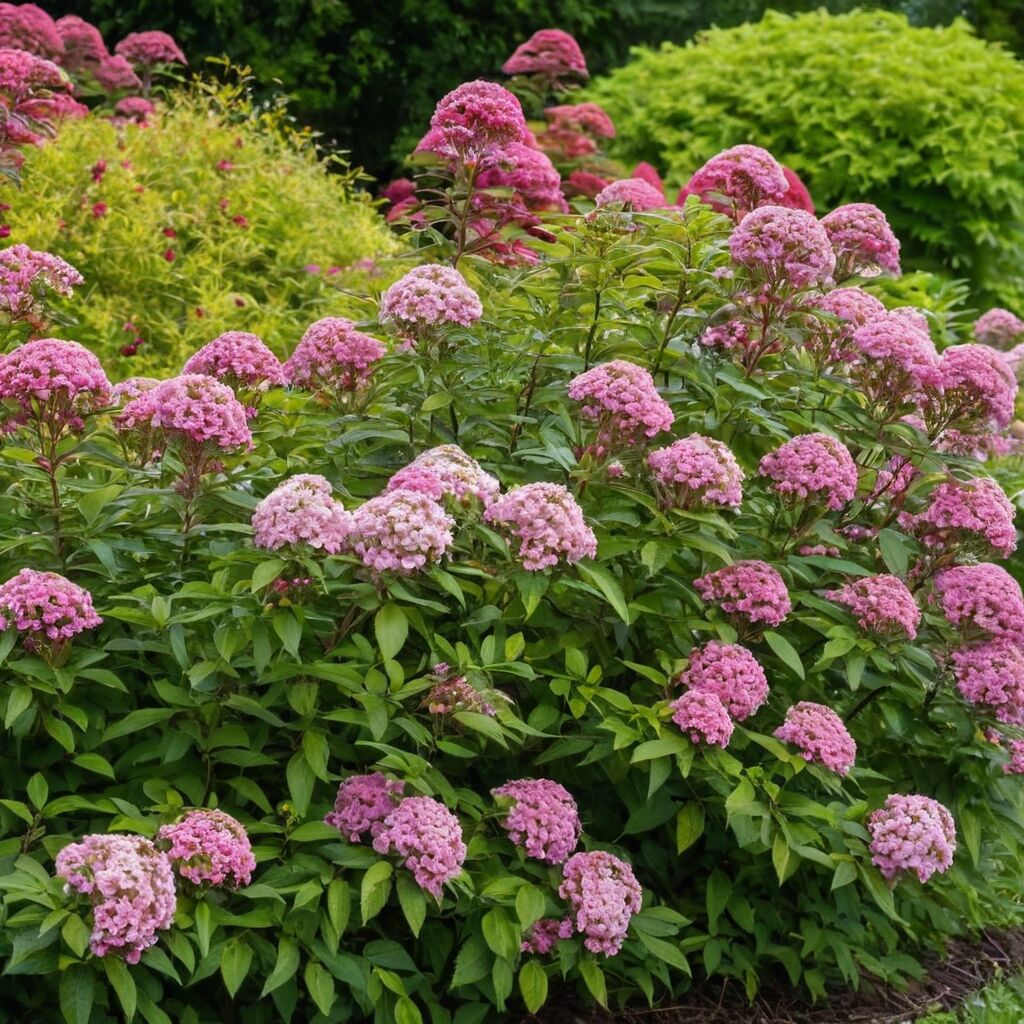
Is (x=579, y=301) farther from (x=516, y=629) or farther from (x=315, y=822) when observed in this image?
(x=315, y=822)

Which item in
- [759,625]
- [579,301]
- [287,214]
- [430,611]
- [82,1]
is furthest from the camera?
[82,1]

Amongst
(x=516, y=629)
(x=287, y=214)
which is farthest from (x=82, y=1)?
(x=516, y=629)

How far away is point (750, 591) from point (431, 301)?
96 centimetres

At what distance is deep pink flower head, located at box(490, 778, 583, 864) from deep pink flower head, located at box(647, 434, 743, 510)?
679 mm

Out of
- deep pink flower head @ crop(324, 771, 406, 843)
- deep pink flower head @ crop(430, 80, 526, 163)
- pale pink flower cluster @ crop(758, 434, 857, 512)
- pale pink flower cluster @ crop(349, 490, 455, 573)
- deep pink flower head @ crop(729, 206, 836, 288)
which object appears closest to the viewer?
pale pink flower cluster @ crop(349, 490, 455, 573)

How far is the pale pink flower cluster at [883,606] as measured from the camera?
128 inches

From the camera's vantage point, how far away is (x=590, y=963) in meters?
3.05

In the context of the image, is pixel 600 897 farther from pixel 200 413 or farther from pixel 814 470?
pixel 200 413

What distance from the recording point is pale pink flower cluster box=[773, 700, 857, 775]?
10.3 ft

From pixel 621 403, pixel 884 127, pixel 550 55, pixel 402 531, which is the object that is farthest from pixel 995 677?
pixel 884 127

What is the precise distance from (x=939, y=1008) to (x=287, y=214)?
5.30 meters

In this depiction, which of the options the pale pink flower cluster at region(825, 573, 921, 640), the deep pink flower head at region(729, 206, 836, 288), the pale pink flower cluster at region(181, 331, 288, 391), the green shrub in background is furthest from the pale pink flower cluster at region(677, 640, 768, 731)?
the green shrub in background

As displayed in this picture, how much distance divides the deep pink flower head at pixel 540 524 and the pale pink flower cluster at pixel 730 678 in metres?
0.49

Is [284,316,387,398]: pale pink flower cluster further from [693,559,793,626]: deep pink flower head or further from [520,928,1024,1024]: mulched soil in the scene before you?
[520,928,1024,1024]: mulched soil
